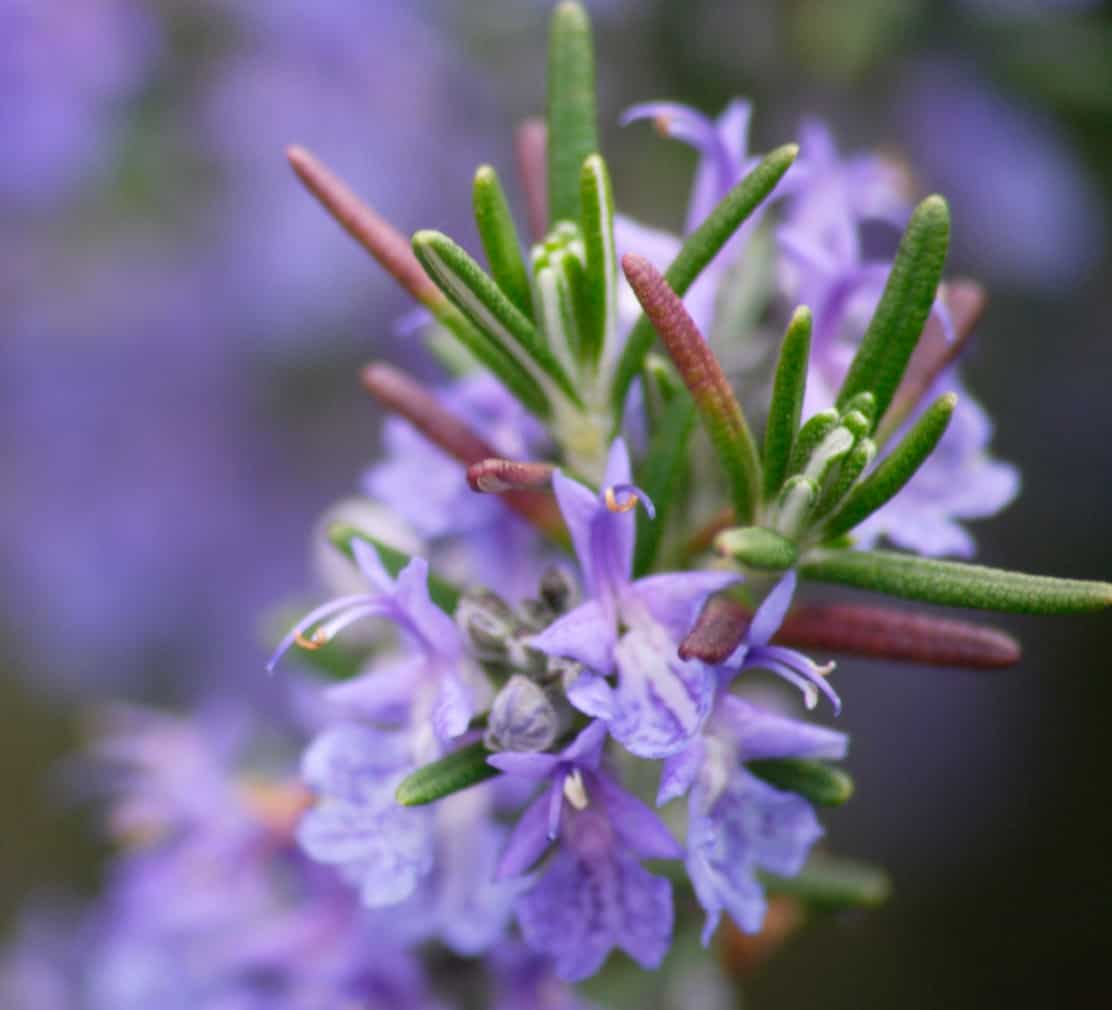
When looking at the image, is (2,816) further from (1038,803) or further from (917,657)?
(917,657)

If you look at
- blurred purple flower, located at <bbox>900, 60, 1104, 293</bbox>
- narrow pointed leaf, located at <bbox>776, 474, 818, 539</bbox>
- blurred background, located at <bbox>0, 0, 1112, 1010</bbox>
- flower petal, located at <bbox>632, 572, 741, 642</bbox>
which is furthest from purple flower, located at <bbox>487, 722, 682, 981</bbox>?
blurred purple flower, located at <bbox>900, 60, 1104, 293</bbox>

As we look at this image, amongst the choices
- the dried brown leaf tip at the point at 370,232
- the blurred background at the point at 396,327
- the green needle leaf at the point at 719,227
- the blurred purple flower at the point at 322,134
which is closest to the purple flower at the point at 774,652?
the green needle leaf at the point at 719,227

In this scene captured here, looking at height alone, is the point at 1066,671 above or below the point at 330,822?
below

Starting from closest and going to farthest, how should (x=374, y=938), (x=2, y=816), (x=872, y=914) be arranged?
(x=374, y=938)
(x=872, y=914)
(x=2, y=816)

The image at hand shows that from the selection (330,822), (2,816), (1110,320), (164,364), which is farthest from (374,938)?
(2,816)

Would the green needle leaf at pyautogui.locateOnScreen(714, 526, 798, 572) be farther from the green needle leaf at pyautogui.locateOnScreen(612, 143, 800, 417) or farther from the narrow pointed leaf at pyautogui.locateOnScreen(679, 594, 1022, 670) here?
the green needle leaf at pyautogui.locateOnScreen(612, 143, 800, 417)

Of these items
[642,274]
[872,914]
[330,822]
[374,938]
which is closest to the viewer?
[642,274]

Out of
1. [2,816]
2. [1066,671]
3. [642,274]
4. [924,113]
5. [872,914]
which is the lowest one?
[872,914]

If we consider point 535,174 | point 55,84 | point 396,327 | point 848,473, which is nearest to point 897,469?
point 848,473
